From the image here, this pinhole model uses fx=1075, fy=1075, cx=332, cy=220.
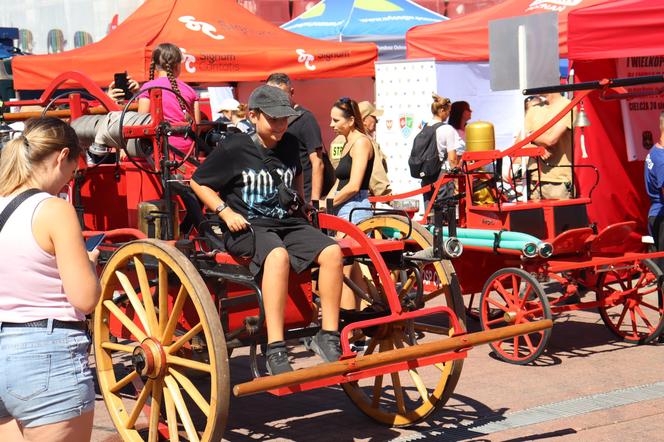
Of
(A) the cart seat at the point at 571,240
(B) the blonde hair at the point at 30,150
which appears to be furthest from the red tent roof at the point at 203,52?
(B) the blonde hair at the point at 30,150

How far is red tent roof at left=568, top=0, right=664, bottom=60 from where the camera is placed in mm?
9164

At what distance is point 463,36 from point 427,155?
3186 mm

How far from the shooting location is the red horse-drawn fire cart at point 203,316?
5051 mm

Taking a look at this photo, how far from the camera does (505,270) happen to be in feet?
25.8

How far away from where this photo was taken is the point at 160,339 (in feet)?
17.8

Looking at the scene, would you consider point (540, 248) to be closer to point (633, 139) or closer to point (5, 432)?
point (633, 139)

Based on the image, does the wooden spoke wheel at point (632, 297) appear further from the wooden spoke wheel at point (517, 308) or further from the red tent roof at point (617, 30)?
the red tent roof at point (617, 30)

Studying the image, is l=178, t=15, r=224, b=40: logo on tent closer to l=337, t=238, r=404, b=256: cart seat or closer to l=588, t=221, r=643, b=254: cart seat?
l=588, t=221, r=643, b=254: cart seat

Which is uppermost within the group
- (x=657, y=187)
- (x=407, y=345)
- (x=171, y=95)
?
(x=171, y=95)

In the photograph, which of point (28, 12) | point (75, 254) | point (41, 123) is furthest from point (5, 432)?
point (28, 12)

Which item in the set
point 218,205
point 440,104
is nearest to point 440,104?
point 440,104

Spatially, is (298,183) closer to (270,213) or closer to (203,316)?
(270,213)

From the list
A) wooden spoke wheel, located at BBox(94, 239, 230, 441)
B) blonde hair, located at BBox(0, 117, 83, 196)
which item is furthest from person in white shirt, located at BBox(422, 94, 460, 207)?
blonde hair, located at BBox(0, 117, 83, 196)

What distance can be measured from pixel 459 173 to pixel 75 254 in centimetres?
521
